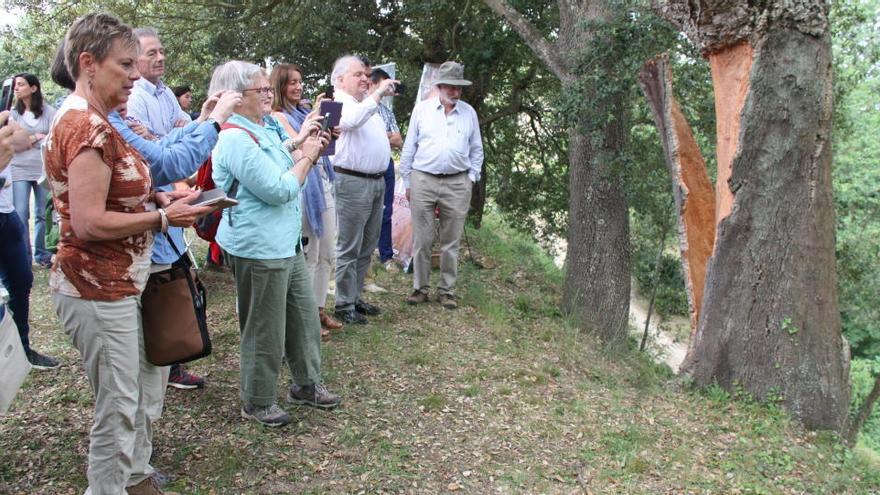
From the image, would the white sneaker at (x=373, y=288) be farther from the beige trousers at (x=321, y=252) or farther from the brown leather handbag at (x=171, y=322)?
the brown leather handbag at (x=171, y=322)

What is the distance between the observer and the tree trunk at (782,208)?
14.3ft

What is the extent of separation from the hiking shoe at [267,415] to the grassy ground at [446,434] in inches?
2.3

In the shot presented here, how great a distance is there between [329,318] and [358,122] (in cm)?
155

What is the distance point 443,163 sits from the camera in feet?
20.5

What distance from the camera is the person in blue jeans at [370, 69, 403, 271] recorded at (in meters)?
6.57

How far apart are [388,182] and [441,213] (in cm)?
106

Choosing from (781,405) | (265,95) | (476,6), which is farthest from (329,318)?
(476,6)

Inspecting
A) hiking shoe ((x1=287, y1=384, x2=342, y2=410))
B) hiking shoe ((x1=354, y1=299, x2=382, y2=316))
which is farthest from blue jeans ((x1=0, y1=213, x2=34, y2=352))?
hiking shoe ((x1=354, y1=299, x2=382, y2=316))

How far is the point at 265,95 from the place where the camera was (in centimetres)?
360

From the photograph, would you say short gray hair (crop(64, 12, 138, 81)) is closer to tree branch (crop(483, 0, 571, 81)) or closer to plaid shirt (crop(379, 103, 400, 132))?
plaid shirt (crop(379, 103, 400, 132))

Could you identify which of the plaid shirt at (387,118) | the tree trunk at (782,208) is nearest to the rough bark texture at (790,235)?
the tree trunk at (782,208)

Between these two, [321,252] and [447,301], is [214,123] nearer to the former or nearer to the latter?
[321,252]

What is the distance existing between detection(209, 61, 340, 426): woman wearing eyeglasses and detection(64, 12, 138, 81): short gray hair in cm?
80

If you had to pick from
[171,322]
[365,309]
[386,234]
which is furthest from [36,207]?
[171,322]
